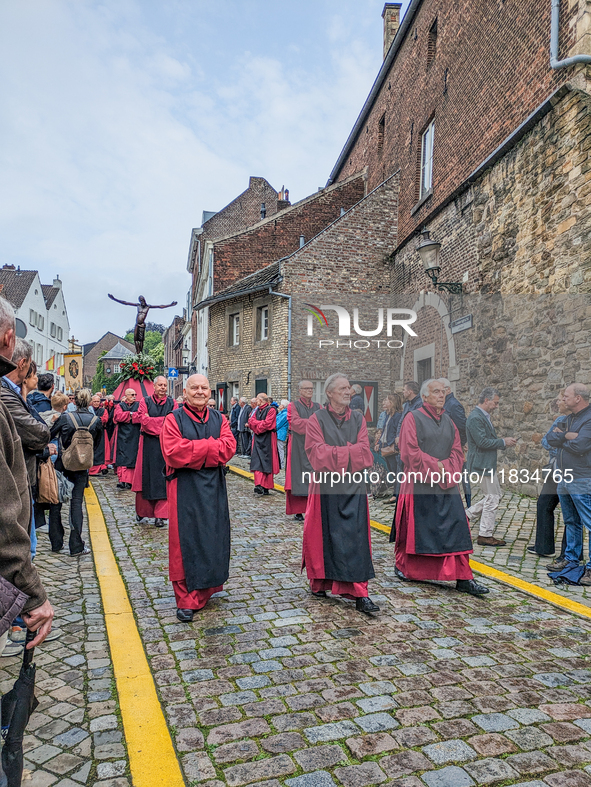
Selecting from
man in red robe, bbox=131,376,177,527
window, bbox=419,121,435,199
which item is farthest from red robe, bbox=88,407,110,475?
window, bbox=419,121,435,199

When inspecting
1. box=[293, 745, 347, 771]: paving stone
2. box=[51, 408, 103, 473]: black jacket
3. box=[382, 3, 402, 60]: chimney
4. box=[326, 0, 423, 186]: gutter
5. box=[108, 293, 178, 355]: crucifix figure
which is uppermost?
box=[382, 3, 402, 60]: chimney

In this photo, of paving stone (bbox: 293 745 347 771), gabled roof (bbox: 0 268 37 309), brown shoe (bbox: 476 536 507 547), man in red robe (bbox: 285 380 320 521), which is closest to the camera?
paving stone (bbox: 293 745 347 771)

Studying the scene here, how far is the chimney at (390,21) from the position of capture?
20.8 m

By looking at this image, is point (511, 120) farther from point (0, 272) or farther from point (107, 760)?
point (0, 272)

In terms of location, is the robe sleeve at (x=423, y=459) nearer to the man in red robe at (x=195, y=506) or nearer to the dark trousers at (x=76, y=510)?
the man in red robe at (x=195, y=506)

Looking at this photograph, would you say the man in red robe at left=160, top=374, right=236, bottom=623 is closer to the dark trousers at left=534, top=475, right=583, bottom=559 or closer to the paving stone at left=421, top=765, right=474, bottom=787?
the paving stone at left=421, top=765, right=474, bottom=787

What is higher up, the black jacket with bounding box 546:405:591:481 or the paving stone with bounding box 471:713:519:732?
the black jacket with bounding box 546:405:591:481

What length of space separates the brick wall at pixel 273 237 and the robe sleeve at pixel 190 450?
21216mm

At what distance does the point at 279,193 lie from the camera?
1297 inches

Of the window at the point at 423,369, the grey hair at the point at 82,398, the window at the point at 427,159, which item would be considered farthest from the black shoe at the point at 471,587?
the window at the point at 427,159

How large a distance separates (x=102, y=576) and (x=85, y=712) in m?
2.43

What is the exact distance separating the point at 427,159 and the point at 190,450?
1335 cm

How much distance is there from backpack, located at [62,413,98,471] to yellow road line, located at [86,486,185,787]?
143cm

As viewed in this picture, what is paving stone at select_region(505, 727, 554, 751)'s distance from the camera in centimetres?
266
